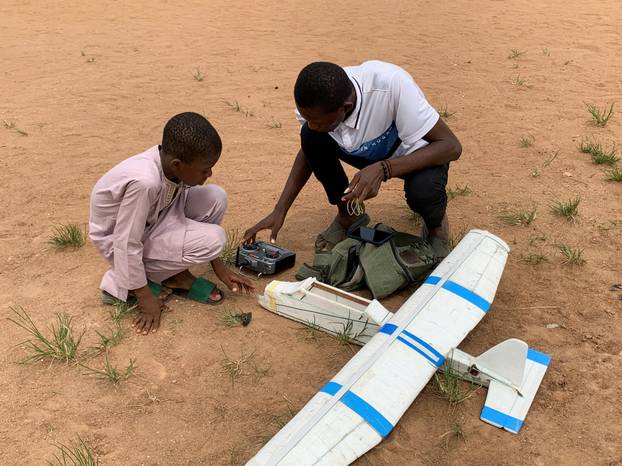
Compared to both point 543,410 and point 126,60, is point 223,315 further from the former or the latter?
point 126,60

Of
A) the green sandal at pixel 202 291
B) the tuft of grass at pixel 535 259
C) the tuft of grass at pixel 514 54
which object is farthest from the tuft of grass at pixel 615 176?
the tuft of grass at pixel 514 54

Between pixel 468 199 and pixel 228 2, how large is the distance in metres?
7.87

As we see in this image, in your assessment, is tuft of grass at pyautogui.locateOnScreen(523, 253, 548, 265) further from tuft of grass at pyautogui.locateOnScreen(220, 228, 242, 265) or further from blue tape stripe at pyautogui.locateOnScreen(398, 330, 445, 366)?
tuft of grass at pyautogui.locateOnScreen(220, 228, 242, 265)

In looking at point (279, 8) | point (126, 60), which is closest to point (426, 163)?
point (126, 60)

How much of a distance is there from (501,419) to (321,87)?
164 cm

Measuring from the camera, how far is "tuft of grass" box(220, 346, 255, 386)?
2.60 m

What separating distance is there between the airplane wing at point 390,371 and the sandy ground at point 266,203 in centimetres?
17

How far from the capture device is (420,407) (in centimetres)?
241

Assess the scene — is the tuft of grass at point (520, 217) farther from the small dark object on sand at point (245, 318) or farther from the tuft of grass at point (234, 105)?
the tuft of grass at point (234, 105)

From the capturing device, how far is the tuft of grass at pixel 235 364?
2600mm

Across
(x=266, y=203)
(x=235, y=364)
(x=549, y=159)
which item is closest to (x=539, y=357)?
(x=235, y=364)

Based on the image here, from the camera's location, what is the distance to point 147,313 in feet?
9.53

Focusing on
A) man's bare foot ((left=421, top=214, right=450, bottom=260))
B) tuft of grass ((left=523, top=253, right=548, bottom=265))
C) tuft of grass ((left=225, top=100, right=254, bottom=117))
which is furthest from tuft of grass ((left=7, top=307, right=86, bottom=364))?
tuft of grass ((left=225, top=100, right=254, bottom=117))

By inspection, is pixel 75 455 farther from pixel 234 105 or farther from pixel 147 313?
pixel 234 105
